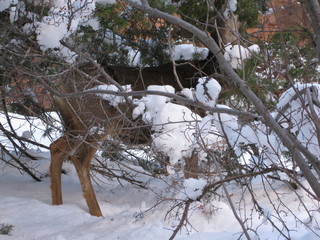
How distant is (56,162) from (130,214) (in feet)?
4.19

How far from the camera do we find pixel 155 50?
8594 mm

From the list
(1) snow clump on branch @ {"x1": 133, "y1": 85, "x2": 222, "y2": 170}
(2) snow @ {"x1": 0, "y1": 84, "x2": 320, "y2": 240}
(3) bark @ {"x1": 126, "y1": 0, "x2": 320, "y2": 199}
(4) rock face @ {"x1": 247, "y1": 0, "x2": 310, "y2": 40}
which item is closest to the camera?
(4) rock face @ {"x1": 247, "y1": 0, "x2": 310, "y2": 40}

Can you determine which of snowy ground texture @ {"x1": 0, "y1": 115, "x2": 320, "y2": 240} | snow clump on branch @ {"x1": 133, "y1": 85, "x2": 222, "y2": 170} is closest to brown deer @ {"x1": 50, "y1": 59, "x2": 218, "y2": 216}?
snowy ground texture @ {"x1": 0, "y1": 115, "x2": 320, "y2": 240}

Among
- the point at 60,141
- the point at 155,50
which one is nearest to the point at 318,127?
the point at 60,141

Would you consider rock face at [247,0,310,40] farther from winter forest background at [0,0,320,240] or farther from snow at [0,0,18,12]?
snow at [0,0,18,12]

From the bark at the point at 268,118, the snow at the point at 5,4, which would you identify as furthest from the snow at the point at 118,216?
the snow at the point at 5,4

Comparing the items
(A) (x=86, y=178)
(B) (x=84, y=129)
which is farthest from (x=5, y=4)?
(A) (x=86, y=178)

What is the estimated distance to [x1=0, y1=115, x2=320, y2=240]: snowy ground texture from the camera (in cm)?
607

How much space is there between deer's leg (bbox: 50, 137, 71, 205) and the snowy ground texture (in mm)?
180

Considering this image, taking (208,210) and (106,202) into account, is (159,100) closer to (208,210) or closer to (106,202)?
(208,210)

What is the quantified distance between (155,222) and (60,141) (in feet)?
6.08

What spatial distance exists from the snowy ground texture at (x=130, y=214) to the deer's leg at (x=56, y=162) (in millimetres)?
180

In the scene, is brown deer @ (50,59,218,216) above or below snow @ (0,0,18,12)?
below

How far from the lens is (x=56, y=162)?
7566 mm
